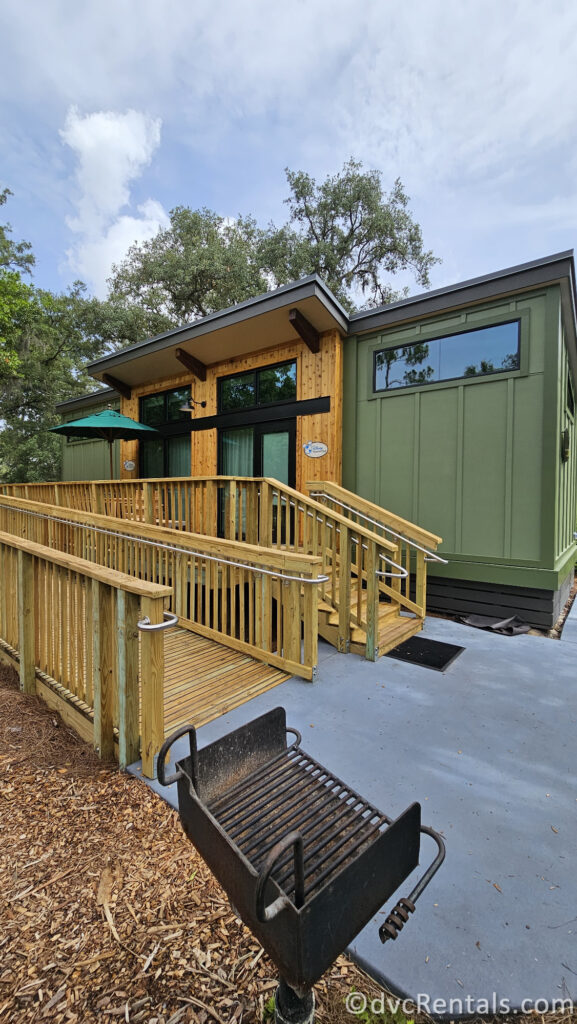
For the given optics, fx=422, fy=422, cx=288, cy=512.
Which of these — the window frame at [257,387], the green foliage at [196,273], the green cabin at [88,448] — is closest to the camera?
the window frame at [257,387]

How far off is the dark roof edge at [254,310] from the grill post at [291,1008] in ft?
18.6

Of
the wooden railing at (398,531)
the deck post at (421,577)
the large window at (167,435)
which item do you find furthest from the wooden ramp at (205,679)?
the large window at (167,435)

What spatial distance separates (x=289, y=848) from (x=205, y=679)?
1932mm

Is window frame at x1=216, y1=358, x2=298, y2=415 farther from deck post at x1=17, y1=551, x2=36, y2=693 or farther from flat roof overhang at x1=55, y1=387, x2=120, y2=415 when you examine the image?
deck post at x1=17, y1=551, x2=36, y2=693

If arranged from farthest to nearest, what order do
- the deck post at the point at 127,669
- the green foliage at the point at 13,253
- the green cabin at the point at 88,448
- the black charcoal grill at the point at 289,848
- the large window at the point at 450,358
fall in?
the green foliage at the point at 13,253 → the green cabin at the point at 88,448 → the large window at the point at 450,358 → the deck post at the point at 127,669 → the black charcoal grill at the point at 289,848

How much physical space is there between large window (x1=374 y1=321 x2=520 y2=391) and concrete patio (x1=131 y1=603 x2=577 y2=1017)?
3164 millimetres

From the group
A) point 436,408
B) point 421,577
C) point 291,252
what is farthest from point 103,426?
point 291,252

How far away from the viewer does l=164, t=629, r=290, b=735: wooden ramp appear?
8.59ft

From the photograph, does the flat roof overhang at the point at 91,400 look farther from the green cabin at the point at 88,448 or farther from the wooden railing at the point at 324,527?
the wooden railing at the point at 324,527

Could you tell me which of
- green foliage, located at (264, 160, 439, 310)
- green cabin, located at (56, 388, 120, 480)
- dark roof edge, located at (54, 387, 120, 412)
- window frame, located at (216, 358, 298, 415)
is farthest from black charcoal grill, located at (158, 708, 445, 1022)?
green foliage, located at (264, 160, 439, 310)

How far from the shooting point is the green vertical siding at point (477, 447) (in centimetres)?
451

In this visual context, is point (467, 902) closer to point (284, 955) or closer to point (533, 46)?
point (284, 955)

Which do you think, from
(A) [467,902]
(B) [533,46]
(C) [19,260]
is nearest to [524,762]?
(A) [467,902]

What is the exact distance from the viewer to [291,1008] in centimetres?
98
